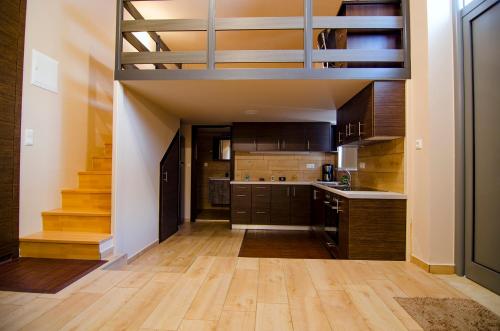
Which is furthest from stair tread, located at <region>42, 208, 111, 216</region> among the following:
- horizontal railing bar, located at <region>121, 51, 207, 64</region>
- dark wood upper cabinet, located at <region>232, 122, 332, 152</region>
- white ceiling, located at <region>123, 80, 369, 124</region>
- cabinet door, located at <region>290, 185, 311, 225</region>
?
cabinet door, located at <region>290, 185, 311, 225</region>

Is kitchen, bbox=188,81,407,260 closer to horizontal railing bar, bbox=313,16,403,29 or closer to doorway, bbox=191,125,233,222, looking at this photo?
doorway, bbox=191,125,233,222

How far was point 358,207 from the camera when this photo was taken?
260 centimetres

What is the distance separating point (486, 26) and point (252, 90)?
212 centimetres

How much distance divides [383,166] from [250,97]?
189 centimetres

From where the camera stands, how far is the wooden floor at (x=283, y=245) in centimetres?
345

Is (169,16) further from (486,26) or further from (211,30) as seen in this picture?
(486,26)

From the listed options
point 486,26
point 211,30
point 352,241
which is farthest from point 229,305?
point 486,26

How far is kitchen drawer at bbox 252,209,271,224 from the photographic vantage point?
16.0 ft

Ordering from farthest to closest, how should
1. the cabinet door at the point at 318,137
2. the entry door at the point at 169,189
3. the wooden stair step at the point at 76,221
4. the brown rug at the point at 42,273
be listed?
the cabinet door at the point at 318,137, the entry door at the point at 169,189, the wooden stair step at the point at 76,221, the brown rug at the point at 42,273

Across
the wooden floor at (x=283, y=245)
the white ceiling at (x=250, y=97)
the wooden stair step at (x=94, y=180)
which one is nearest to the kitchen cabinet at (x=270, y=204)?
the wooden floor at (x=283, y=245)

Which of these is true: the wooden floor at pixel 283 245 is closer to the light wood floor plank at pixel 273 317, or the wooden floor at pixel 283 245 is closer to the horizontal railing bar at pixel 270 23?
the light wood floor plank at pixel 273 317

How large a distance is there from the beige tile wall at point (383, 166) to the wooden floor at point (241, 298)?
904 mm

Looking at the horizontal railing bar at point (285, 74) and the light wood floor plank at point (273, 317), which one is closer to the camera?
the light wood floor plank at point (273, 317)

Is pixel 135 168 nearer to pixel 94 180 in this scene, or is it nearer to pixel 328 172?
pixel 94 180
